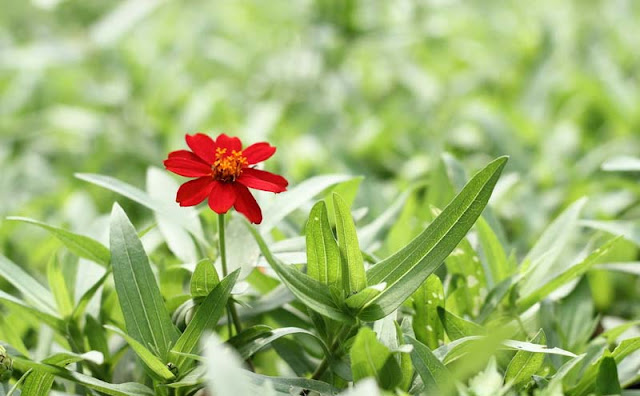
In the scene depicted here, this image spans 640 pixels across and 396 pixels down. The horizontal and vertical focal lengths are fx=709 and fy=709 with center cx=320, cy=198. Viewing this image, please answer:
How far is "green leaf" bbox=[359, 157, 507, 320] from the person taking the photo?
0.63 m

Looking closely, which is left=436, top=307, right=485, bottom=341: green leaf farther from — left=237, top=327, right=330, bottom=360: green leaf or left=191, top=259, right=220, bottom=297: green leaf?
left=191, top=259, right=220, bottom=297: green leaf

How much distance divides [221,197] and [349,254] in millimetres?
127

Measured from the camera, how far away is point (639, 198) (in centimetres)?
124

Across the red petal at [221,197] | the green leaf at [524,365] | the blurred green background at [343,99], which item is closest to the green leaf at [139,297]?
the red petal at [221,197]

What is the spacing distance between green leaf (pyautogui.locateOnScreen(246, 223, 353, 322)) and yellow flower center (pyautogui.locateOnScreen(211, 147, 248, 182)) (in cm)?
10

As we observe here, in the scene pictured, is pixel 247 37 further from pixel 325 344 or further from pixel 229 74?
pixel 325 344

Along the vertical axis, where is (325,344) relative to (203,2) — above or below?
below

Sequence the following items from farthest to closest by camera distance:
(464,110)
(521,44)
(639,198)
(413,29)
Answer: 1. (413,29)
2. (521,44)
3. (464,110)
4. (639,198)

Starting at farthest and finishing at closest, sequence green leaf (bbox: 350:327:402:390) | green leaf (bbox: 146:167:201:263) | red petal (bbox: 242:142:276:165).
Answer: green leaf (bbox: 146:167:201:263) < red petal (bbox: 242:142:276:165) < green leaf (bbox: 350:327:402:390)

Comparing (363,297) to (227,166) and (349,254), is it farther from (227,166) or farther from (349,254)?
(227,166)

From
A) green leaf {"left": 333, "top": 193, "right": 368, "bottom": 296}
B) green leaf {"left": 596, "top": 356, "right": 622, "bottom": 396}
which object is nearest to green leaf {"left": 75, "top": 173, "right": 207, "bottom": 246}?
green leaf {"left": 333, "top": 193, "right": 368, "bottom": 296}

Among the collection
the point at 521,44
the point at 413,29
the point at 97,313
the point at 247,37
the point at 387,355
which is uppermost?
the point at 247,37

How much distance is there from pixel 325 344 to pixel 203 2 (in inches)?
96.0

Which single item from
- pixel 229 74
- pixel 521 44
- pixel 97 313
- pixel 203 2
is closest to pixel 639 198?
pixel 521 44
